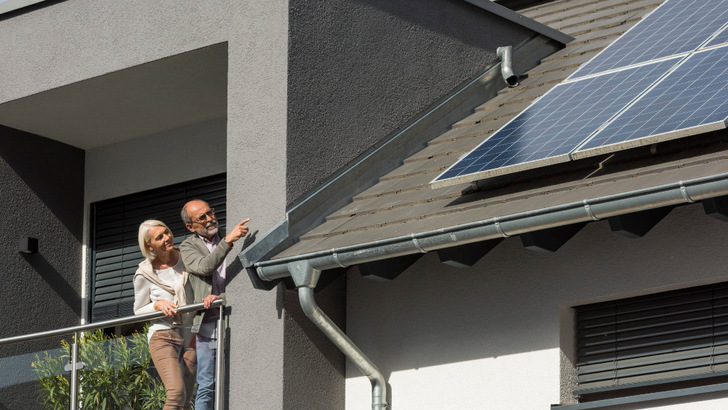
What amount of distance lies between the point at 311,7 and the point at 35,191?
3.45 m

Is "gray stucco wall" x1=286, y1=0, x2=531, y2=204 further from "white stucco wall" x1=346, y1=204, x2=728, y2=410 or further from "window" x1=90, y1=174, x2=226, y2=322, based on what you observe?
"window" x1=90, y1=174, x2=226, y2=322

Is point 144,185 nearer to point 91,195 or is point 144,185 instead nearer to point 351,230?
point 91,195

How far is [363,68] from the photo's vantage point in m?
10.2

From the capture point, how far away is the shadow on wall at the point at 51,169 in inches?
468

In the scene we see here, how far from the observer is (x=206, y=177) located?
1196cm

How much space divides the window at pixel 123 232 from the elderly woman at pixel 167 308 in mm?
2182

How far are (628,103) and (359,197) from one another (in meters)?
2.08

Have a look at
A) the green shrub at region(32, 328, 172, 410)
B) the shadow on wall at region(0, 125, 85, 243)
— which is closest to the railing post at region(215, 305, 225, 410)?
the green shrub at region(32, 328, 172, 410)

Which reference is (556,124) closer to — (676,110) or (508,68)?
(676,110)

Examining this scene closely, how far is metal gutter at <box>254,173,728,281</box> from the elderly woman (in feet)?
2.43

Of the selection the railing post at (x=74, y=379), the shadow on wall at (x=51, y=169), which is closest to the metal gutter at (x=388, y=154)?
the railing post at (x=74, y=379)

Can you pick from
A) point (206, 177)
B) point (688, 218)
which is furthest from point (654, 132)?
point (206, 177)

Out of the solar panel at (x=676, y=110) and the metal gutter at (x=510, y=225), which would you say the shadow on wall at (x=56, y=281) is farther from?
the solar panel at (x=676, y=110)

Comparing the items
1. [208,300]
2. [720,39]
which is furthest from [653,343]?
[208,300]
